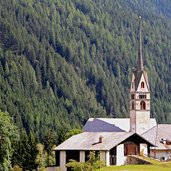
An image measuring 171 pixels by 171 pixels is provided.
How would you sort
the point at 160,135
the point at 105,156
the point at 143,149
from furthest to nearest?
the point at 160,135 → the point at 143,149 → the point at 105,156

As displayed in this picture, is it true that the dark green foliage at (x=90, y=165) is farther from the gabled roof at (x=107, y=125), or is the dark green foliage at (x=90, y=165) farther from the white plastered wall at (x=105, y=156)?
the gabled roof at (x=107, y=125)

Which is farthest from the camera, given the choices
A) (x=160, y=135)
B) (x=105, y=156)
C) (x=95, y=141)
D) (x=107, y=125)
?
(x=107, y=125)

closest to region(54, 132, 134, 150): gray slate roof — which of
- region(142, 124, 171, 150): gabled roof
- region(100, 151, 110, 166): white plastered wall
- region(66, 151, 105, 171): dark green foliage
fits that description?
region(100, 151, 110, 166): white plastered wall

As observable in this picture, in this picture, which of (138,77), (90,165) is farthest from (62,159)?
(138,77)

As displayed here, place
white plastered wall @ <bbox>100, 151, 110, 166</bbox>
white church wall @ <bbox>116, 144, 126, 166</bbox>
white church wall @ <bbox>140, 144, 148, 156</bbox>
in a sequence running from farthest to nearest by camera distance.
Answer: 1. white church wall @ <bbox>140, 144, 148, 156</bbox>
2. white church wall @ <bbox>116, 144, 126, 166</bbox>
3. white plastered wall @ <bbox>100, 151, 110, 166</bbox>

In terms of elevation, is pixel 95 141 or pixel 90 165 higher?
pixel 95 141

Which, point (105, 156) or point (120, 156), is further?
point (120, 156)

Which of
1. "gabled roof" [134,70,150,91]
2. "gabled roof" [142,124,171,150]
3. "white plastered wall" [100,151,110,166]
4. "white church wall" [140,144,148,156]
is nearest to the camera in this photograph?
"white plastered wall" [100,151,110,166]

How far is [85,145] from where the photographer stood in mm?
97500

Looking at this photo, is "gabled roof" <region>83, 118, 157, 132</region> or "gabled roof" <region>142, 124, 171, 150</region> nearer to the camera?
"gabled roof" <region>142, 124, 171, 150</region>

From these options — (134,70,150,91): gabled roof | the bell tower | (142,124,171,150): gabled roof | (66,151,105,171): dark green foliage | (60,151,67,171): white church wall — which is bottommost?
(66,151,105,171): dark green foliage

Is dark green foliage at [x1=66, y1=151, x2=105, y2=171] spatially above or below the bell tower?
below

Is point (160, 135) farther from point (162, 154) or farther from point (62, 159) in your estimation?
point (62, 159)

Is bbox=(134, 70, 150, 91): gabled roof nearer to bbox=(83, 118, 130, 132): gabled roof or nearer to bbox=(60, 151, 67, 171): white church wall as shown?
bbox=(83, 118, 130, 132): gabled roof
